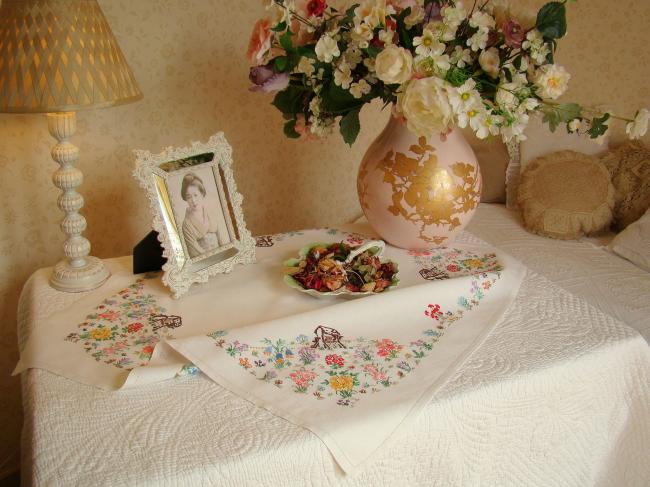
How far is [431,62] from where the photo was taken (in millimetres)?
976

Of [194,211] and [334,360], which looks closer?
[334,360]

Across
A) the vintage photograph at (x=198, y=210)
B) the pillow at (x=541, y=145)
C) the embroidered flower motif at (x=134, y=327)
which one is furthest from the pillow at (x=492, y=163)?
the embroidered flower motif at (x=134, y=327)

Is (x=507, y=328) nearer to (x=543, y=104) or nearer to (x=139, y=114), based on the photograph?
(x=543, y=104)

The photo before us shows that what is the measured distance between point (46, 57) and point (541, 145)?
1536mm

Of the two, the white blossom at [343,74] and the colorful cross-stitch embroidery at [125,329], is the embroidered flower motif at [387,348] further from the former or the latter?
the white blossom at [343,74]

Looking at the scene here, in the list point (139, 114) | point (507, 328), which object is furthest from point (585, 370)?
point (139, 114)

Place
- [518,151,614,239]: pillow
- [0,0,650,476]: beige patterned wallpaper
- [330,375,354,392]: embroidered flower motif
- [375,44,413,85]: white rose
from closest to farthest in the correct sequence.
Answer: [330,375,354,392]: embroidered flower motif, [375,44,413,85]: white rose, [0,0,650,476]: beige patterned wallpaper, [518,151,614,239]: pillow

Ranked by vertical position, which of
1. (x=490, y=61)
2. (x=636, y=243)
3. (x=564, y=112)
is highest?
(x=490, y=61)

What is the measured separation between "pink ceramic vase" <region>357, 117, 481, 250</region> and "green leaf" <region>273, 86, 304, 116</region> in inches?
7.1

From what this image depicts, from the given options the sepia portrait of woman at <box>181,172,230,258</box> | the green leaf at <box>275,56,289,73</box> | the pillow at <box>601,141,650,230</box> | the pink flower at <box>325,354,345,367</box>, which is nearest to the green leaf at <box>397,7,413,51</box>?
the green leaf at <box>275,56,289,73</box>

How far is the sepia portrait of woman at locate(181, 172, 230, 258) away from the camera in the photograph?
1.09m

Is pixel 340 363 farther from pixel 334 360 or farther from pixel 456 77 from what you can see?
pixel 456 77

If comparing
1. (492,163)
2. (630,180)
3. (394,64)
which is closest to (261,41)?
(394,64)

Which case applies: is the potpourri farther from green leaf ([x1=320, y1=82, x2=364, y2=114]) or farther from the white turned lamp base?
the white turned lamp base
